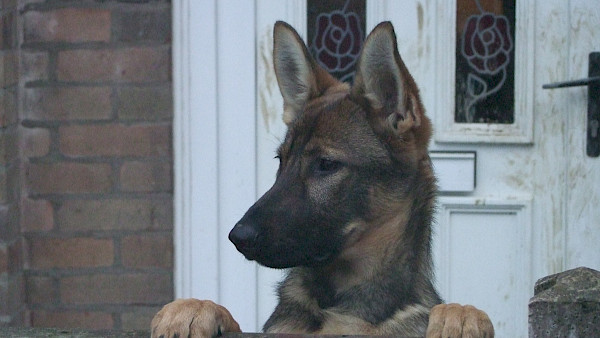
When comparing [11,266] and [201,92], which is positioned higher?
[201,92]

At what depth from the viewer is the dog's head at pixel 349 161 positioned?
2.31 m

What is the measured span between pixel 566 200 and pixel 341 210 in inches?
67.8

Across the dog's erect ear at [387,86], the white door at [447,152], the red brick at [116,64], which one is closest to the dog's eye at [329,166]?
the dog's erect ear at [387,86]

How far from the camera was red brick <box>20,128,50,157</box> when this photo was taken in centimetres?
381

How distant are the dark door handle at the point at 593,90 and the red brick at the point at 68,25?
79.2 inches

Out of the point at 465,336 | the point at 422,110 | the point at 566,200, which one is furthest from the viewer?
the point at 566,200

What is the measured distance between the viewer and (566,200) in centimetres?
373

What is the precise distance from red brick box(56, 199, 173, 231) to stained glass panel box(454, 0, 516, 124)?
4.68 feet

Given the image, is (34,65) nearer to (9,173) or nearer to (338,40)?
(9,173)

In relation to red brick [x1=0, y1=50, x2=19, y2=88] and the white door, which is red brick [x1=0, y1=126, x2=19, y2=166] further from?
the white door

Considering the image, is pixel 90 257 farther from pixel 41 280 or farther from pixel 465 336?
pixel 465 336

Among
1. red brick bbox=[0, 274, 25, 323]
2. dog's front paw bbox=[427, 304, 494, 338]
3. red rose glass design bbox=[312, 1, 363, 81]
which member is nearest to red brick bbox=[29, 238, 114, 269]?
red brick bbox=[0, 274, 25, 323]

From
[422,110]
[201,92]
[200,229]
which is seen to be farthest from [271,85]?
[422,110]

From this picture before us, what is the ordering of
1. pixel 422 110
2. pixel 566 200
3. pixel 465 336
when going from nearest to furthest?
pixel 465 336 → pixel 422 110 → pixel 566 200
